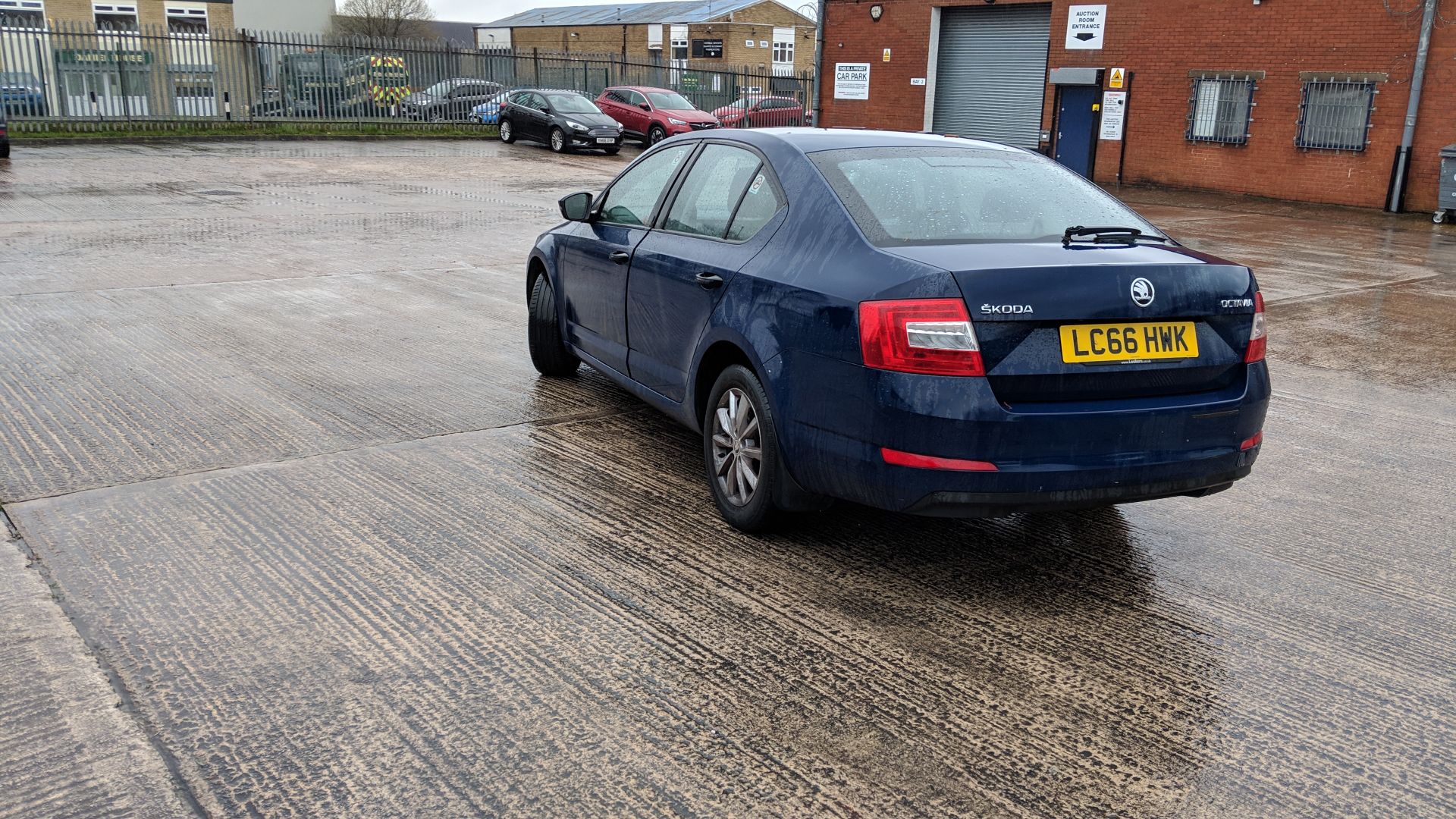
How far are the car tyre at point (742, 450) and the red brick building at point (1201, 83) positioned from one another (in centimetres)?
1994

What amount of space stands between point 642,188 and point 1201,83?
20.9 meters

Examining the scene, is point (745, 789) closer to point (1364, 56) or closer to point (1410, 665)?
point (1410, 665)

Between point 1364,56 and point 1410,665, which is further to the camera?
point 1364,56

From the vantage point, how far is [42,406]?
5.81 meters

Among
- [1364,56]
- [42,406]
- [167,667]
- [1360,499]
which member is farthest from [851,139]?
[1364,56]

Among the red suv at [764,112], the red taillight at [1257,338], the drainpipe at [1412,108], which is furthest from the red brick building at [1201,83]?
the red taillight at [1257,338]

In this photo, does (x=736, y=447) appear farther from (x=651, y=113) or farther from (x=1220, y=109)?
(x=651, y=113)

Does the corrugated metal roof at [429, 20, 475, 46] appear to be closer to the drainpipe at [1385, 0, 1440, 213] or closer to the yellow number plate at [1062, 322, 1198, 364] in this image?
the drainpipe at [1385, 0, 1440, 213]

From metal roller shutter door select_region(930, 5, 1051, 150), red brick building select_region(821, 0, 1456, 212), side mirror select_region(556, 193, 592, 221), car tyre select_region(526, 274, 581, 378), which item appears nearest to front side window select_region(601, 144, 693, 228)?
side mirror select_region(556, 193, 592, 221)

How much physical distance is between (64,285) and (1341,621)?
889 centimetres

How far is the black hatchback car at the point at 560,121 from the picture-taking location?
27906mm

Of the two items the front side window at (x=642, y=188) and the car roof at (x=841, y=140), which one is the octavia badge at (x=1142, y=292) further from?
the front side window at (x=642, y=188)

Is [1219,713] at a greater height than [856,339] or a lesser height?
lesser

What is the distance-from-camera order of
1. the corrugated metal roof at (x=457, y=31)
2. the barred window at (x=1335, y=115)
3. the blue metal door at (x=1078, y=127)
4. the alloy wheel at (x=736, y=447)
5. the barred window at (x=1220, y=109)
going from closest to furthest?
the alloy wheel at (x=736, y=447) → the barred window at (x=1335, y=115) → the barred window at (x=1220, y=109) → the blue metal door at (x=1078, y=127) → the corrugated metal roof at (x=457, y=31)
